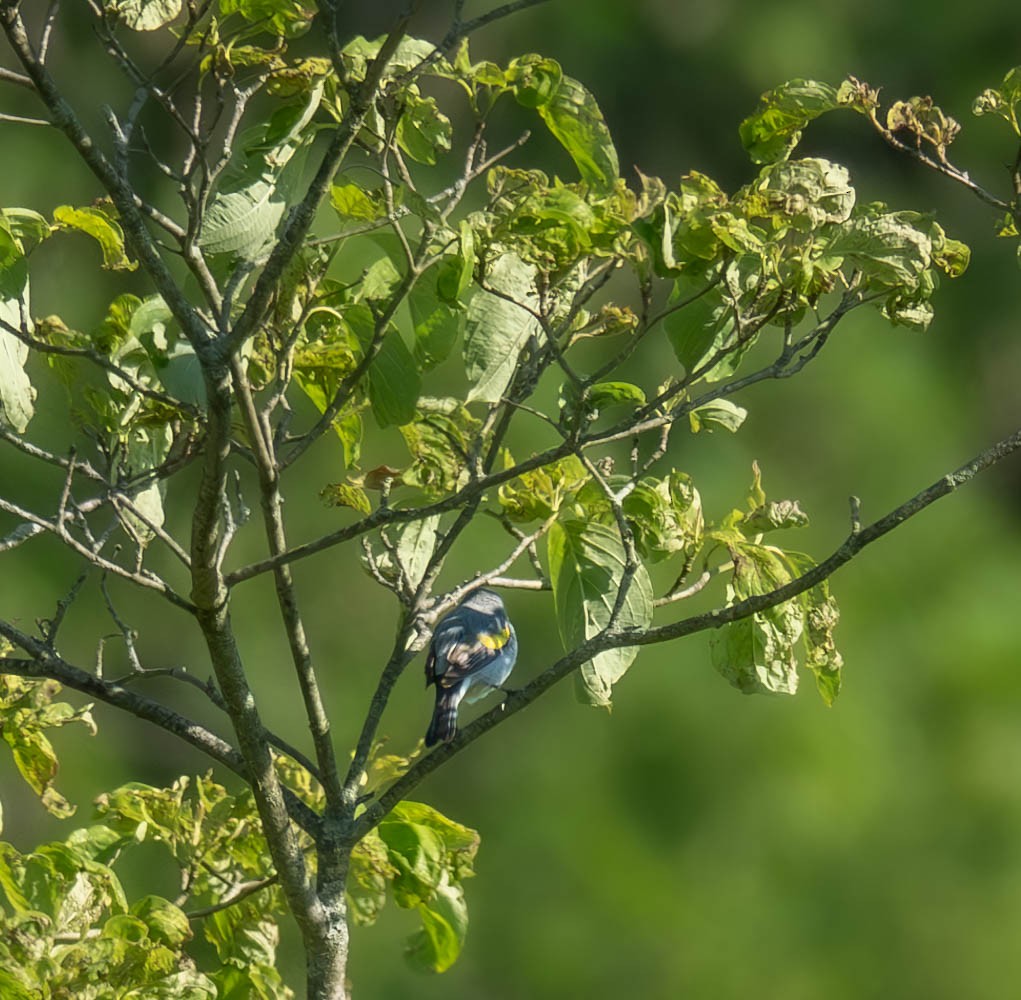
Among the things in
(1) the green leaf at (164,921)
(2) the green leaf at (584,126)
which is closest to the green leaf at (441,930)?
(1) the green leaf at (164,921)

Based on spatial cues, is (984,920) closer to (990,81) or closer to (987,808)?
(987,808)

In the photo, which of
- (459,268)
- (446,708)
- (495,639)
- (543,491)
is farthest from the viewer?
(495,639)

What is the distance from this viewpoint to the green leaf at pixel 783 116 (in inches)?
37.4

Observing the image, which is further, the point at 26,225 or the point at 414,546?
the point at 414,546

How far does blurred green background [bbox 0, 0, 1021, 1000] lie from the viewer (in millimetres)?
2836

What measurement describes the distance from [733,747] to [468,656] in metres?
1.26

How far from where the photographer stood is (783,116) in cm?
97

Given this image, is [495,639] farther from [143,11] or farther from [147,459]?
[143,11]

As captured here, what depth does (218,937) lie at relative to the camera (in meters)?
1.28

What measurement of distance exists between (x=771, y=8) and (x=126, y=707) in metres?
3.40

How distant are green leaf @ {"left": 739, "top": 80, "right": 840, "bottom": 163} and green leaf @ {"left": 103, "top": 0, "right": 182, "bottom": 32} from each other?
0.40m

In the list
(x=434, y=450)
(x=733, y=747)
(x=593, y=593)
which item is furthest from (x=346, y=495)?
(x=733, y=747)

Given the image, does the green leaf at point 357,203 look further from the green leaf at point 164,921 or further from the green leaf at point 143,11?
the green leaf at point 164,921

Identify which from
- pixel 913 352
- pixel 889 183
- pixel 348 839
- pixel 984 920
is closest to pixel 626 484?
pixel 348 839
